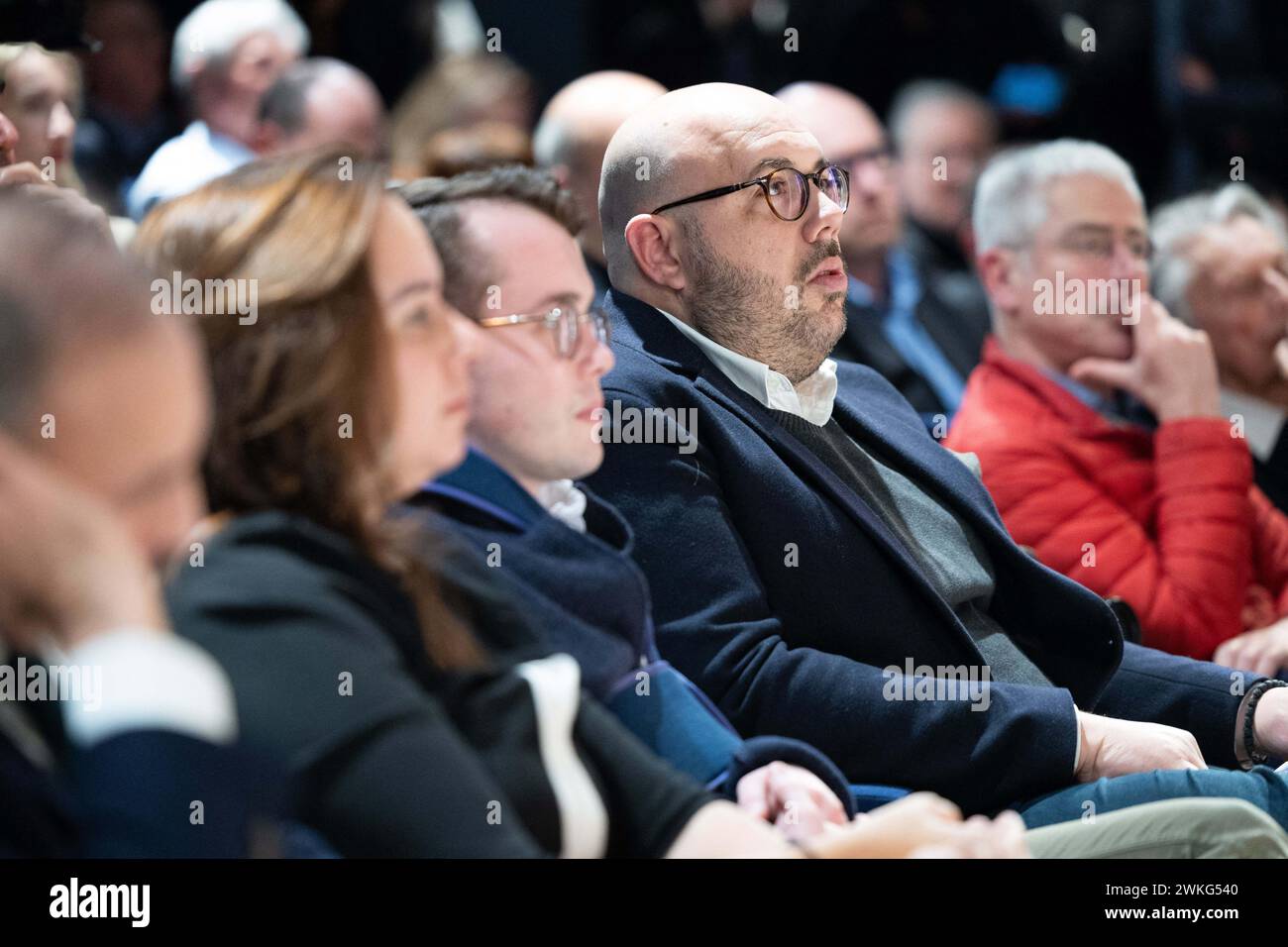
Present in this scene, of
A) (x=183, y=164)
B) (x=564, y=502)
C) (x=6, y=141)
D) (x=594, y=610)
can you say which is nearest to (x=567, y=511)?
(x=564, y=502)

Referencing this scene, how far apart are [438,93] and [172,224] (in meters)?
3.84

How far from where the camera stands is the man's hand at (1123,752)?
2.44 m

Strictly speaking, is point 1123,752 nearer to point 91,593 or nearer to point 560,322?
point 560,322

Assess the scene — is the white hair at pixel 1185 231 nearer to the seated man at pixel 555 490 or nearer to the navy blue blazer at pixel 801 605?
the navy blue blazer at pixel 801 605

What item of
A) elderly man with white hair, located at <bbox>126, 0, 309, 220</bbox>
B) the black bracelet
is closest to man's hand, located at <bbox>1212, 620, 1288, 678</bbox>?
the black bracelet

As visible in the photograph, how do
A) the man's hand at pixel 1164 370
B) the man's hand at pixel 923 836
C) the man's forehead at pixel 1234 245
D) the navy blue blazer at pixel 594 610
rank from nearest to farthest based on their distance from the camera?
the man's hand at pixel 923 836 → the navy blue blazer at pixel 594 610 → the man's hand at pixel 1164 370 → the man's forehead at pixel 1234 245

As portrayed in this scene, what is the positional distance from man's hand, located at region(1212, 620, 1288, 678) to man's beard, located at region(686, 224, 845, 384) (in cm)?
100

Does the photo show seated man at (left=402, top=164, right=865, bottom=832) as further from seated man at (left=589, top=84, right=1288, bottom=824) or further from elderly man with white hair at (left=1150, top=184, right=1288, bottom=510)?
elderly man with white hair at (left=1150, top=184, right=1288, bottom=510)

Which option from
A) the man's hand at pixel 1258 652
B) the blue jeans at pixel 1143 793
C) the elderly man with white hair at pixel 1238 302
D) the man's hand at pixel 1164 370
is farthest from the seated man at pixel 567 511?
the elderly man with white hair at pixel 1238 302

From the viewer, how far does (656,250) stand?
270cm

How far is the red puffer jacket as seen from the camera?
313 centimetres

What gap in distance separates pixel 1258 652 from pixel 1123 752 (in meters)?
0.76
